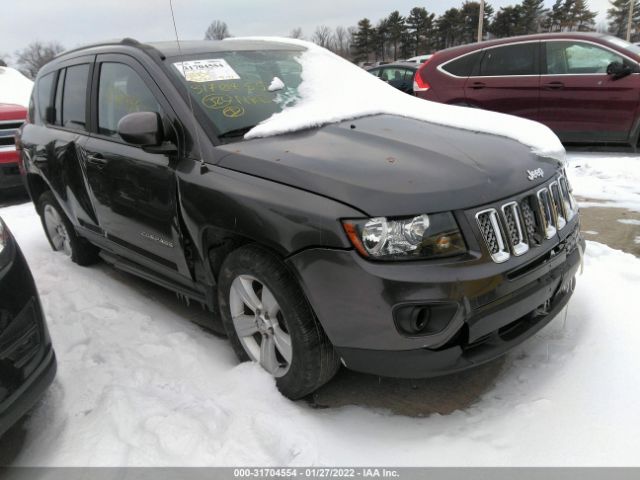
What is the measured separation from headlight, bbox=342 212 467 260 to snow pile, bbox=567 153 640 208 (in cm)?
368

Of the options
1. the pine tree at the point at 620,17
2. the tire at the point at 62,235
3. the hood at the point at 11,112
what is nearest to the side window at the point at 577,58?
the tire at the point at 62,235

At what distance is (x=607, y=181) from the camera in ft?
18.9

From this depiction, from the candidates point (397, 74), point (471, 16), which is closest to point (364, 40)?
point (471, 16)

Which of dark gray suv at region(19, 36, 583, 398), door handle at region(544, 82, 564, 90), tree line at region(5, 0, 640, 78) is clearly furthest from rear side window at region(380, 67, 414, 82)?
tree line at region(5, 0, 640, 78)

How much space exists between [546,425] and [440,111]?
187 centimetres

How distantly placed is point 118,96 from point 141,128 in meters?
0.85

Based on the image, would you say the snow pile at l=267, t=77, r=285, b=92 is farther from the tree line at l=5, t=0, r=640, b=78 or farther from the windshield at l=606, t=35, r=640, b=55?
the tree line at l=5, t=0, r=640, b=78

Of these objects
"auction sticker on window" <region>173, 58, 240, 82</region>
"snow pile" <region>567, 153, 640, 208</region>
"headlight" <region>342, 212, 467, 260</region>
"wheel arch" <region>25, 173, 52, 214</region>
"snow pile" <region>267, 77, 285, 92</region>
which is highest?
"auction sticker on window" <region>173, 58, 240, 82</region>

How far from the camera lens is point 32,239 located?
5.49 meters

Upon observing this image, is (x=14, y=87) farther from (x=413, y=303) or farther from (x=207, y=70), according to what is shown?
(x=413, y=303)

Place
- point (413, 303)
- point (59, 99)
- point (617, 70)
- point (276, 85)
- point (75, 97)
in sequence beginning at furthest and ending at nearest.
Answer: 1. point (617, 70)
2. point (59, 99)
3. point (75, 97)
4. point (276, 85)
5. point (413, 303)

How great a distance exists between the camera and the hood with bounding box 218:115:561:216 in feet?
6.84

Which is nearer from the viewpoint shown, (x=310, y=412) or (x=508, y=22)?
(x=310, y=412)

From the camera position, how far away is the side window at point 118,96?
3055mm
